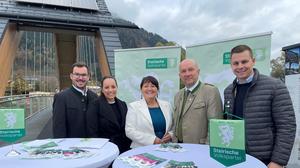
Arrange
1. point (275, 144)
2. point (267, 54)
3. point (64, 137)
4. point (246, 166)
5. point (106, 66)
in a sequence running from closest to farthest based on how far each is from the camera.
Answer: point (246, 166)
point (275, 144)
point (64, 137)
point (267, 54)
point (106, 66)

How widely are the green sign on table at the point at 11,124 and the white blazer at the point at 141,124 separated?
2.91 ft

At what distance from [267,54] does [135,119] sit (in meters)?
1.88

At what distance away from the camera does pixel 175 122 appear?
8.68 ft

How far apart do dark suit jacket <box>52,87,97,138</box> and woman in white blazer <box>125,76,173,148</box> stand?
0.55m

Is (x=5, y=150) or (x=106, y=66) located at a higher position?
(x=106, y=66)

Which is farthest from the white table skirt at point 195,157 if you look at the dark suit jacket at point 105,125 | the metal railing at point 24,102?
the metal railing at point 24,102

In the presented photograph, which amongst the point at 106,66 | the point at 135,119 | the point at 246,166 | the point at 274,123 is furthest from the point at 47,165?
the point at 106,66

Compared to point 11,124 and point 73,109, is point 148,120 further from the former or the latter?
point 11,124

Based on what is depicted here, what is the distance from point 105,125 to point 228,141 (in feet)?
5.10

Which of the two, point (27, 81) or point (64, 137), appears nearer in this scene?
point (64, 137)

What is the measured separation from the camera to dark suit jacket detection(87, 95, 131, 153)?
2809mm

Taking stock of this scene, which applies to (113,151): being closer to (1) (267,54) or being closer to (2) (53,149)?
(2) (53,149)

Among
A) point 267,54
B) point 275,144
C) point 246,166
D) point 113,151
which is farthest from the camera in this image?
point 267,54

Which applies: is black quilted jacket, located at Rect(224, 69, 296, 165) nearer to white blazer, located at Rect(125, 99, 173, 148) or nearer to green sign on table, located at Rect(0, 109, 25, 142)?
white blazer, located at Rect(125, 99, 173, 148)
